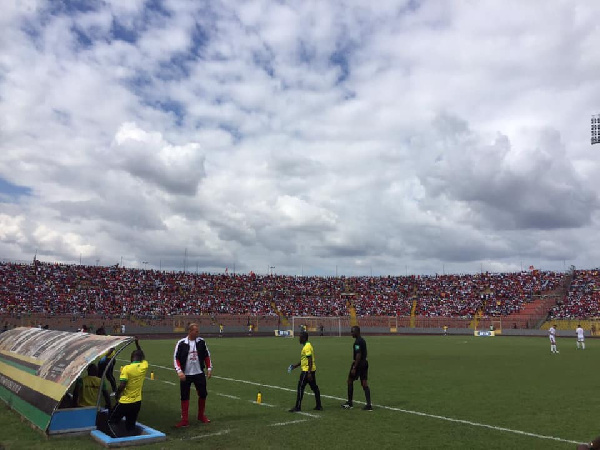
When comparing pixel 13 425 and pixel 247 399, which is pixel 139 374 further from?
pixel 247 399

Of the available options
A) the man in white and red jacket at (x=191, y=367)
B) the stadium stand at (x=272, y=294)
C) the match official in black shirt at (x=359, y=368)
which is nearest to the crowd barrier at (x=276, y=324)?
the stadium stand at (x=272, y=294)

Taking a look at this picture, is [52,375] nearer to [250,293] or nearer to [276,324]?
[276,324]

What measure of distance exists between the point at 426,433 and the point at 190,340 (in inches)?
219

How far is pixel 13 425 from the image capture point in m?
11.4

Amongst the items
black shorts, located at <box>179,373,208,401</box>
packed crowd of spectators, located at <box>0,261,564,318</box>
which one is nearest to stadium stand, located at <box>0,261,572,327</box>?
packed crowd of spectators, located at <box>0,261,564,318</box>

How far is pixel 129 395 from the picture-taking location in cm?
1012

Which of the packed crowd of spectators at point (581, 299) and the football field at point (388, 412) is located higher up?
the packed crowd of spectators at point (581, 299)

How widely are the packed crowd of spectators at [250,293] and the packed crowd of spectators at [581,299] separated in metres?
2.90

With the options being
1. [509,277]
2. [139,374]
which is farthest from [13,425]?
[509,277]

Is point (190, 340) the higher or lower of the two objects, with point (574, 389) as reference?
higher

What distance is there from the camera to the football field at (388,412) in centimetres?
1002

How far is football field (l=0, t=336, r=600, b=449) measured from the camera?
1002cm

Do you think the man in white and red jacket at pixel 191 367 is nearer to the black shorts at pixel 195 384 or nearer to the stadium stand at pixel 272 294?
the black shorts at pixel 195 384

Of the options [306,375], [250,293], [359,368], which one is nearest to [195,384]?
[306,375]
